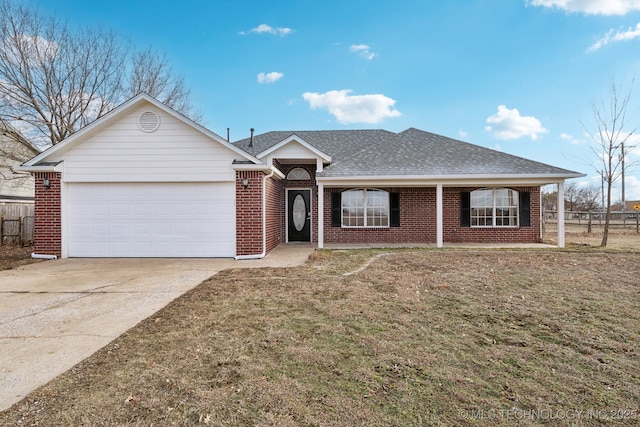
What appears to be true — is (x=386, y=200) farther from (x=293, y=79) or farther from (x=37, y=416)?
(x=37, y=416)

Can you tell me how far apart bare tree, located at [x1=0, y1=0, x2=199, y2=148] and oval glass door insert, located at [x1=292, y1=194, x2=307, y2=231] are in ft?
40.3

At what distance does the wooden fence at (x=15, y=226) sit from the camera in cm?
1188

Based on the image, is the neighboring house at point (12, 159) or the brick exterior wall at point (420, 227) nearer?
the brick exterior wall at point (420, 227)

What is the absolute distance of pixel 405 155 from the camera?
42.2 feet

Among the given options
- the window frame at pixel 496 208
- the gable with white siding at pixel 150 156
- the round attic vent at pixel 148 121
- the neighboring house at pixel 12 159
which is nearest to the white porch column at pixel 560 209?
the window frame at pixel 496 208

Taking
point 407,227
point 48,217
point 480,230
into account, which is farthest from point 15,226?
point 480,230

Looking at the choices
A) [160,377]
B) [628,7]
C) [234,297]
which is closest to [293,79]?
[628,7]

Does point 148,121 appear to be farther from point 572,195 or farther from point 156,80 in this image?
point 572,195

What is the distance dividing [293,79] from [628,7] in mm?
12527

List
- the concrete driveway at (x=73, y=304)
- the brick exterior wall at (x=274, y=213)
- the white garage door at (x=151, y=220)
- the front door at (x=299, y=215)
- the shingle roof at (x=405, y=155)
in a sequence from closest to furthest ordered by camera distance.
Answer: the concrete driveway at (x=73, y=304)
the white garage door at (x=151, y=220)
the brick exterior wall at (x=274, y=213)
the shingle roof at (x=405, y=155)
the front door at (x=299, y=215)

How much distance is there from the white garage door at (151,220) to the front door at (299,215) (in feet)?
13.0

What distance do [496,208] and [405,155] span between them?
12.9 feet

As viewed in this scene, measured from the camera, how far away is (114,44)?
16.5m

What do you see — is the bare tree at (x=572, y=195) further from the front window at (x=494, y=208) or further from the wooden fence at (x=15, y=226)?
the wooden fence at (x=15, y=226)
